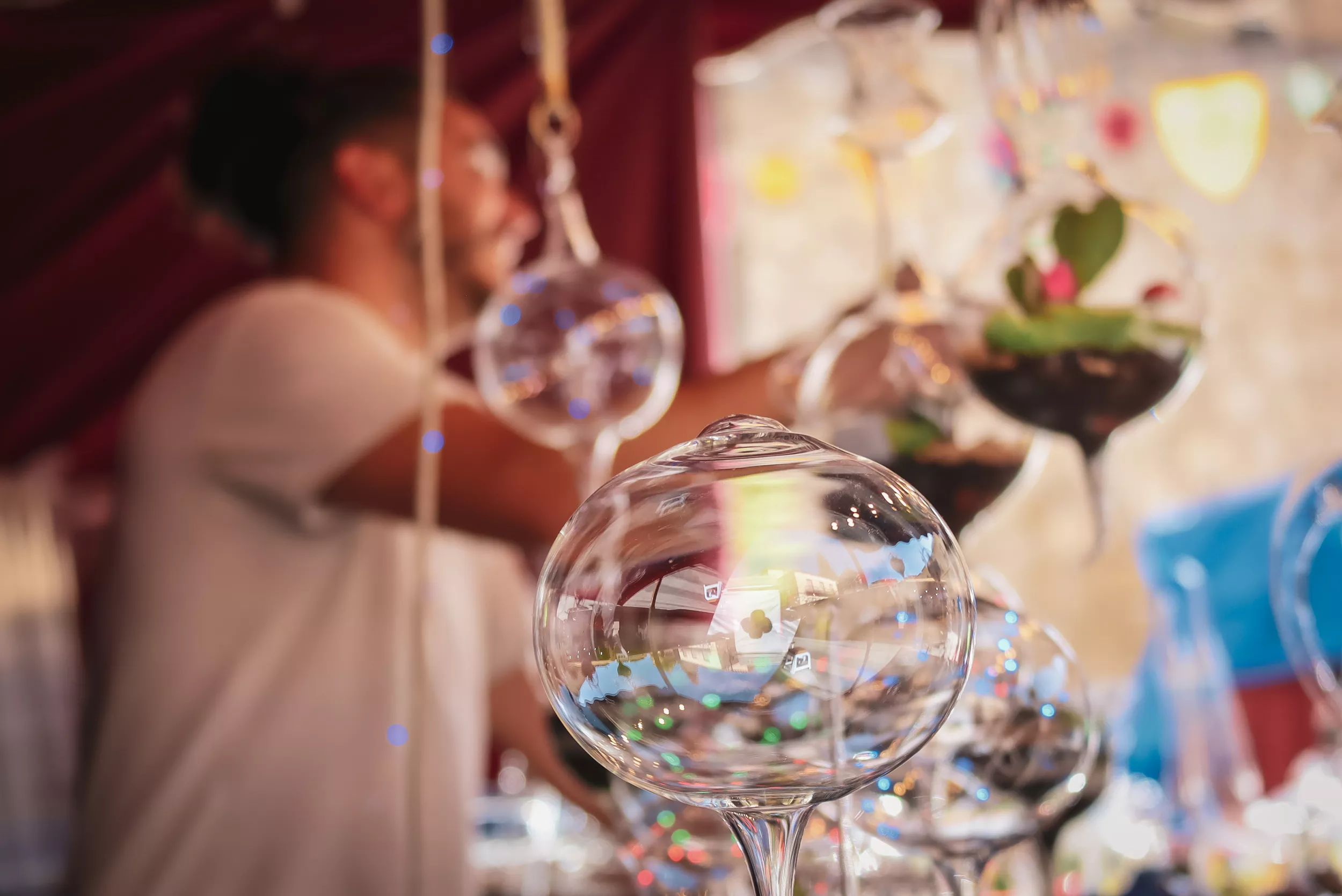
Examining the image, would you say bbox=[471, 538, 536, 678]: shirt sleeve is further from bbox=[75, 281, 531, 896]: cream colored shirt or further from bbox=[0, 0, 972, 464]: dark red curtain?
bbox=[0, 0, 972, 464]: dark red curtain

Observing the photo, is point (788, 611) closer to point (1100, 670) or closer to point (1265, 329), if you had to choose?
point (1100, 670)

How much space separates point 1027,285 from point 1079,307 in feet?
0.08

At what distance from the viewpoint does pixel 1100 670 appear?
344 centimetres

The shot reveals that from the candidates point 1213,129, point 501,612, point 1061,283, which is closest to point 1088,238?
point 1061,283

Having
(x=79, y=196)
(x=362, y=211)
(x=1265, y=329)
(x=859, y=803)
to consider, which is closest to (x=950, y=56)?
(x=1265, y=329)

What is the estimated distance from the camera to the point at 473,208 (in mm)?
1151

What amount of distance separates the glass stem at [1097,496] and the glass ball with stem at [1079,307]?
1.1 inches

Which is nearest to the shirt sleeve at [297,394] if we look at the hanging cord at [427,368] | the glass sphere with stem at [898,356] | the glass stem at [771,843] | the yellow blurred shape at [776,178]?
the hanging cord at [427,368]

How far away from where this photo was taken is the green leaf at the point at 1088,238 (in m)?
0.56

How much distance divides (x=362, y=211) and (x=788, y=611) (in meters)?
1.08

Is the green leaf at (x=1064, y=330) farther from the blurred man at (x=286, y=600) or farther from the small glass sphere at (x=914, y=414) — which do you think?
the blurred man at (x=286, y=600)

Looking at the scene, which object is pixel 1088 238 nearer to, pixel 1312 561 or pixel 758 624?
pixel 1312 561

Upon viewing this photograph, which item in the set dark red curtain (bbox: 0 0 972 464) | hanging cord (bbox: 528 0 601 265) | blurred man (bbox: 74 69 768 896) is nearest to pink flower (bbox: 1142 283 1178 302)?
hanging cord (bbox: 528 0 601 265)

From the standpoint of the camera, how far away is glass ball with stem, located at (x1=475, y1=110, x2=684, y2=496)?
807 millimetres
